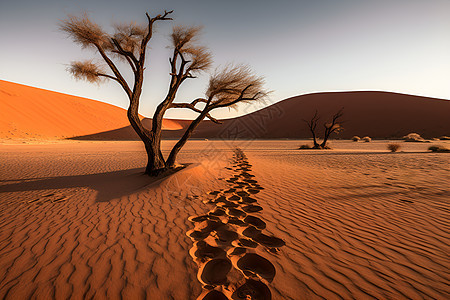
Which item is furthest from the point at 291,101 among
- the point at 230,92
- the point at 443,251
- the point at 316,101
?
the point at 443,251

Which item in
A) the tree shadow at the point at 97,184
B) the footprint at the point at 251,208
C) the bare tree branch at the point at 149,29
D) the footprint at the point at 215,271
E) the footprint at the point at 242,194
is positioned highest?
the bare tree branch at the point at 149,29

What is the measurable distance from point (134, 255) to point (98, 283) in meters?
0.49

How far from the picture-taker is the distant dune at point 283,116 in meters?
35.6

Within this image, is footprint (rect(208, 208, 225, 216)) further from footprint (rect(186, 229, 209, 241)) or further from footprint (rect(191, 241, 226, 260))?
footprint (rect(191, 241, 226, 260))

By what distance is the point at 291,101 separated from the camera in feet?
236

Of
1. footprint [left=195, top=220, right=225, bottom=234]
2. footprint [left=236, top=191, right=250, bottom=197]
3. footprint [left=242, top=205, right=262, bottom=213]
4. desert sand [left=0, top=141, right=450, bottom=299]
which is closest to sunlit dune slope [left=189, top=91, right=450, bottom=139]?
footprint [left=236, top=191, right=250, bottom=197]

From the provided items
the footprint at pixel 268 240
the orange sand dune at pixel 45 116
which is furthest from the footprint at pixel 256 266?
the orange sand dune at pixel 45 116

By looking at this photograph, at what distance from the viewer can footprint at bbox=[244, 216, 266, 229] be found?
3143mm

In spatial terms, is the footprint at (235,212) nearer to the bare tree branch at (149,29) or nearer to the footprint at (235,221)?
the footprint at (235,221)

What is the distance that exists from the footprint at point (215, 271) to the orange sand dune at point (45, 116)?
128 ft

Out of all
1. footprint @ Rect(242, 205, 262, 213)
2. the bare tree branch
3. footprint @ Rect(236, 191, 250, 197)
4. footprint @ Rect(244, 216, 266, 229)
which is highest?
the bare tree branch

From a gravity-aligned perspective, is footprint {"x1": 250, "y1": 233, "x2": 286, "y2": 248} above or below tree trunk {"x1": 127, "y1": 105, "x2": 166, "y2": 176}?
below

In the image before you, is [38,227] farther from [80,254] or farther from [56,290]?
[56,290]

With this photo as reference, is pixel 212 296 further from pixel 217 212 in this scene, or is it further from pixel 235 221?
pixel 217 212
